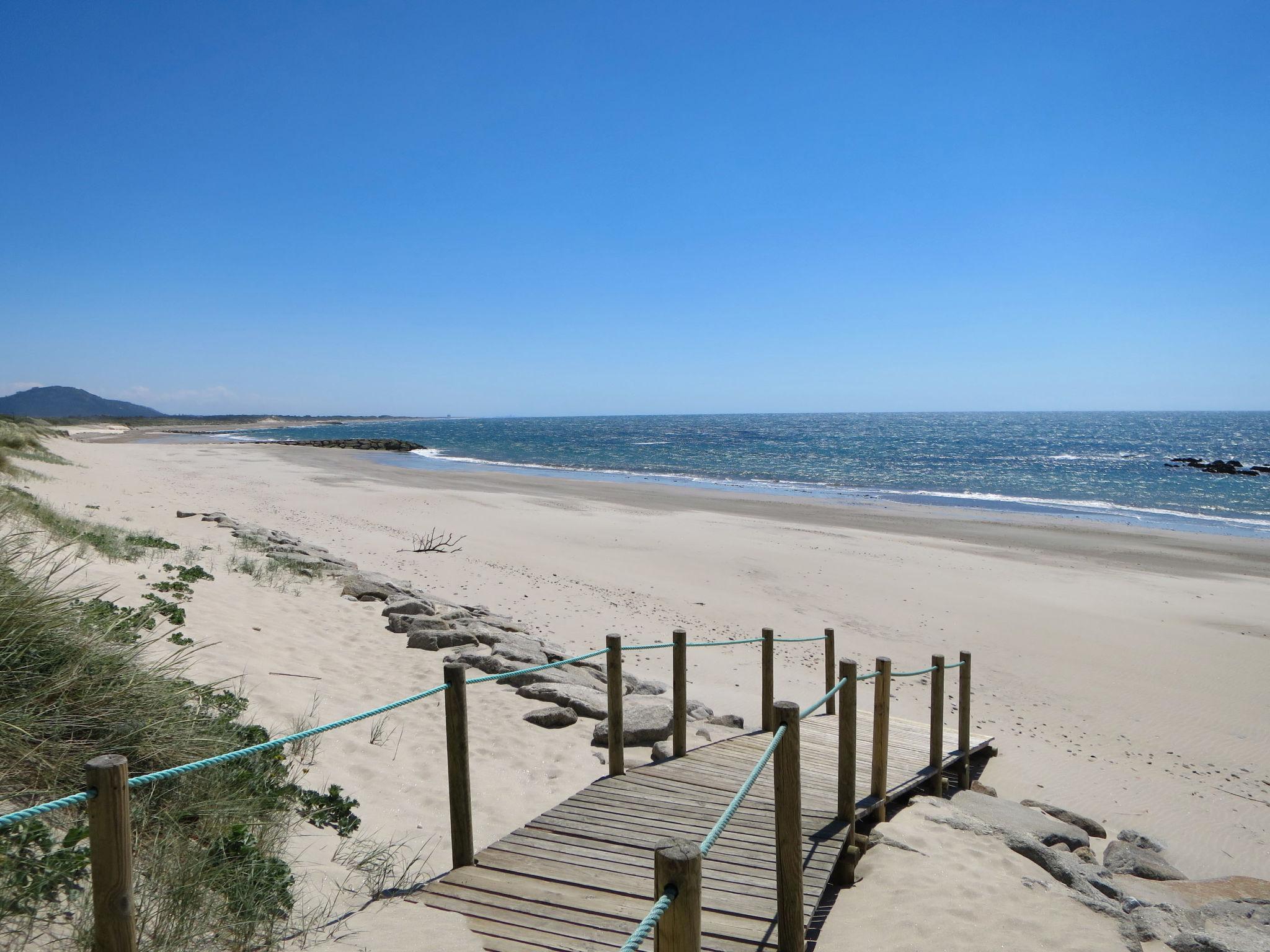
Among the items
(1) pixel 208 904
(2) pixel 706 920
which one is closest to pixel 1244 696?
(2) pixel 706 920

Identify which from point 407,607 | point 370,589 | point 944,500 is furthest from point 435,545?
point 944,500

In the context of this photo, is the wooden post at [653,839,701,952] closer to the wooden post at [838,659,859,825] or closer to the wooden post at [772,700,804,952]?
the wooden post at [772,700,804,952]

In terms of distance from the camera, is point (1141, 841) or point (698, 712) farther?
point (698, 712)

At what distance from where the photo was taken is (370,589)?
38.2ft

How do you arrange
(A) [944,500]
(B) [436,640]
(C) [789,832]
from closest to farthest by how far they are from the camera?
1. (C) [789,832]
2. (B) [436,640]
3. (A) [944,500]

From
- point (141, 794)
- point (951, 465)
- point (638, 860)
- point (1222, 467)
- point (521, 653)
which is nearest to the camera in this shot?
point (141, 794)

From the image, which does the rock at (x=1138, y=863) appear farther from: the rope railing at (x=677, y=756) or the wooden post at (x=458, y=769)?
the wooden post at (x=458, y=769)

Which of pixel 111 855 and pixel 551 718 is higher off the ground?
pixel 111 855

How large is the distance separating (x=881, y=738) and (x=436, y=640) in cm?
571

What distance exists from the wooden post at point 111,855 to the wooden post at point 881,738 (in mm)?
4892

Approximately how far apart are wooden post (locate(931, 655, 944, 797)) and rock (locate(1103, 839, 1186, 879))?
1.38 metres

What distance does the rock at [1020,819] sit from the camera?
618 centimetres

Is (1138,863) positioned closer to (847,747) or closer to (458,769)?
(847,747)

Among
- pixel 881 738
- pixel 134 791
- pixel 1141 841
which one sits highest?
pixel 134 791
